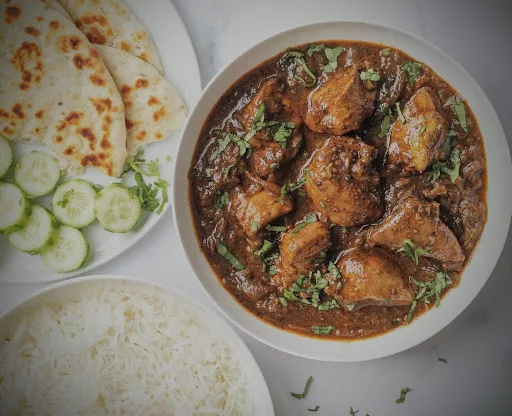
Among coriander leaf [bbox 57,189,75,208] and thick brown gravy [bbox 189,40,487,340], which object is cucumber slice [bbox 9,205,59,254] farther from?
thick brown gravy [bbox 189,40,487,340]

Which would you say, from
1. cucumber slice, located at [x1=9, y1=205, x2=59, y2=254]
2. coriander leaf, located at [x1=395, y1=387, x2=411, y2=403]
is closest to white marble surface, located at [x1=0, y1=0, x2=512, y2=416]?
coriander leaf, located at [x1=395, y1=387, x2=411, y2=403]

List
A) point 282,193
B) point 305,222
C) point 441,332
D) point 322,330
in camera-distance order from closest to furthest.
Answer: point 282,193
point 305,222
point 322,330
point 441,332

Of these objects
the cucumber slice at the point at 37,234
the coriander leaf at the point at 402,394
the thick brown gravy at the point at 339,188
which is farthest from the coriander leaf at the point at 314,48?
the coriander leaf at the point at 402,394

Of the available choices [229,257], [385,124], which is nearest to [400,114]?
[385,124]

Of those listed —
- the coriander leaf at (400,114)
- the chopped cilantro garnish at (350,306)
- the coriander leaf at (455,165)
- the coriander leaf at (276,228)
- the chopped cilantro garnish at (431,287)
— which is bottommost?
the chopped cilantro garnish at (350,306)

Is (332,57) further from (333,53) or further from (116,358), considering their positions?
(116,358)

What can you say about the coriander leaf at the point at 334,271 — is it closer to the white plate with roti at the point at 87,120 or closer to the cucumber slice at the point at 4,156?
the white plate with roti at the point at 87,120
